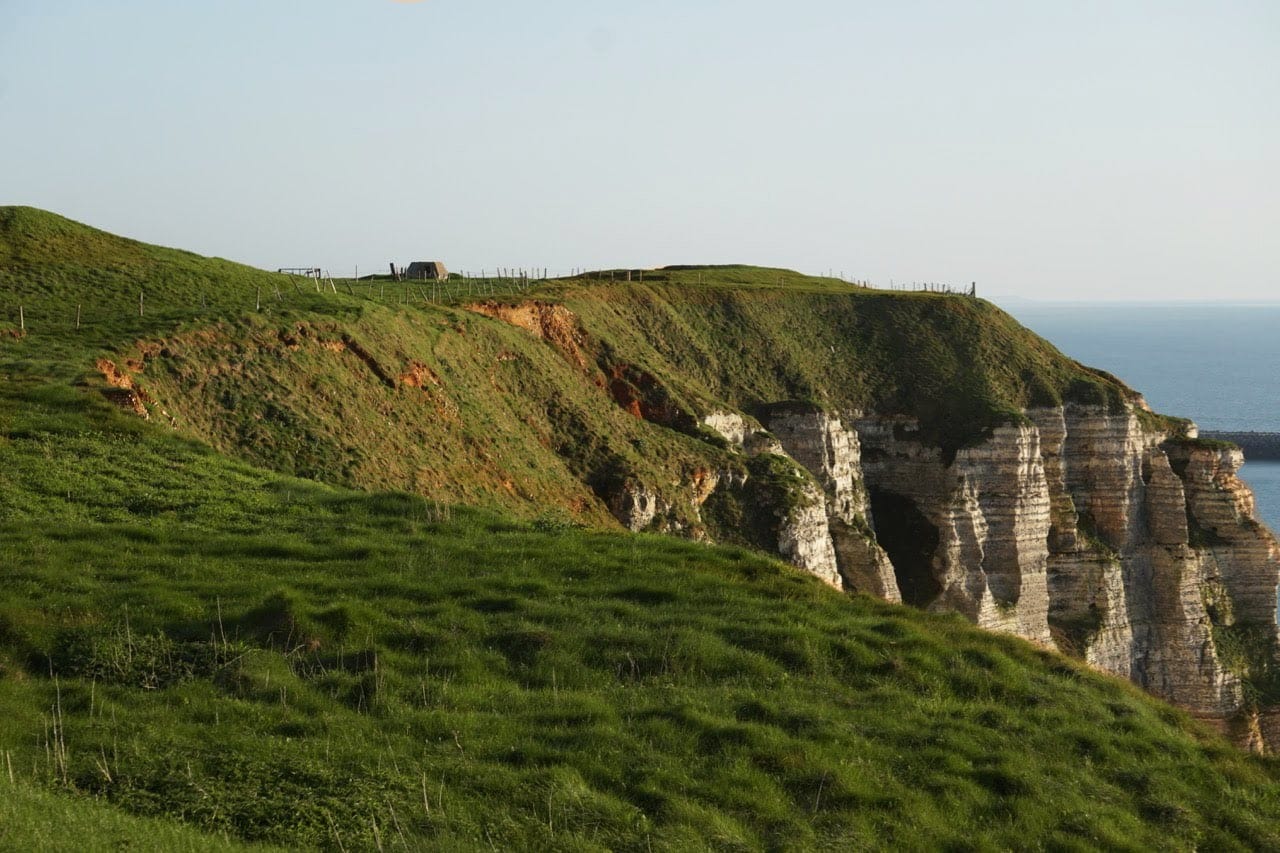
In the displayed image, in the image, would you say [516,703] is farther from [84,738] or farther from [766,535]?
[766,535]

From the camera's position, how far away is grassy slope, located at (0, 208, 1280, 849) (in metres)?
17.9

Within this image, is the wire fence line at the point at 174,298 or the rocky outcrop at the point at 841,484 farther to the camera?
the rocky outcrop at the point at 841,484

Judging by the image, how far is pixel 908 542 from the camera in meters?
77.8

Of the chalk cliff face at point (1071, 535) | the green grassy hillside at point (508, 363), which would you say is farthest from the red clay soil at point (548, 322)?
the chalk cliff face at point (1071, 535)

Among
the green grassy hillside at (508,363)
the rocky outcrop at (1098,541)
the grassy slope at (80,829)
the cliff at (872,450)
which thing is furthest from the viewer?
the rocky outcrop at (1098,541)

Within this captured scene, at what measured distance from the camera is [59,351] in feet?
144

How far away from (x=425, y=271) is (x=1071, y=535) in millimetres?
46371

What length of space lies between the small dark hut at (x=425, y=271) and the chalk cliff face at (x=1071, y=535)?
92.8ft

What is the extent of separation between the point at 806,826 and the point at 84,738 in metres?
10.1

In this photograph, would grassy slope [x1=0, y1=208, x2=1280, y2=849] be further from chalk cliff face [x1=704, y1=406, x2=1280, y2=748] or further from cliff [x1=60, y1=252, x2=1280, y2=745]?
chalk cliff face [x1=704, y1=406, x2=1280, y2=748]

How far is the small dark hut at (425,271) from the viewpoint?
93.4 meters

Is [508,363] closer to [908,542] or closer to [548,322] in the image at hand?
[548,322]

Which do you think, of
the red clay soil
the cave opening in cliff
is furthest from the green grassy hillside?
the cave opening in cliff

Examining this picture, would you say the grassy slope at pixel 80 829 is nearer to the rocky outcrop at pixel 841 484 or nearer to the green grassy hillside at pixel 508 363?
the green grassy hillside at pixel 508 363
